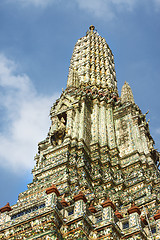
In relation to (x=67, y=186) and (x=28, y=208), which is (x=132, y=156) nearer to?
(x=67, y=186)

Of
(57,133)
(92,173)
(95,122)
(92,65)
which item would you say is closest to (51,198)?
(92,173)

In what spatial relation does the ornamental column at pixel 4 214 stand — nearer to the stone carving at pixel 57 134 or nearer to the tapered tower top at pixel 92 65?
the stone carving at pixel 57 134

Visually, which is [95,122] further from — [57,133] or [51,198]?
[51,198]

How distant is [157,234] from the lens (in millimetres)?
12227

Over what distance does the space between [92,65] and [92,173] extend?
15.9 metres

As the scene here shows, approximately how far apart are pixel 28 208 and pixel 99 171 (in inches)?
262

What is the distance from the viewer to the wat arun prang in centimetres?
1223

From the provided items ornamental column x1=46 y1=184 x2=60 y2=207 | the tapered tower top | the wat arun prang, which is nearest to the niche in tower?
the wat arun prang

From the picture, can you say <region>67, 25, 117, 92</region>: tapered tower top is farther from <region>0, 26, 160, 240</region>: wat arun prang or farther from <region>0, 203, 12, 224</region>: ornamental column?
<region>0, 203, 12, 224</region>: ornamental column

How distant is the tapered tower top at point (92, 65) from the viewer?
3073cm

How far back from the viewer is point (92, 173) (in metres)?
19.5

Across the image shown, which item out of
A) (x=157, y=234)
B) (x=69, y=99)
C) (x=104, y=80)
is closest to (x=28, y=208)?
(x=157, y=234)

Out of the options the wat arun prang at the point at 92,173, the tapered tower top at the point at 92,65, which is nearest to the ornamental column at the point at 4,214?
the wat arun prang at the point at 92,173

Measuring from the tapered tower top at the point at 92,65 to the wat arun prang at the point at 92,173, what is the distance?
12 centimetres
